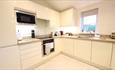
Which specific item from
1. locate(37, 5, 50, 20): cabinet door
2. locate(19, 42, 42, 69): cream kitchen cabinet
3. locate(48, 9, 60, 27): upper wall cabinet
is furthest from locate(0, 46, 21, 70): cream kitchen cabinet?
locate(48, 9, 60, 27): upper wall cabinet

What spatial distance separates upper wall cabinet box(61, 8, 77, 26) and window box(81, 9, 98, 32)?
36 centimetres

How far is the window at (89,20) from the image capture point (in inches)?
94.3

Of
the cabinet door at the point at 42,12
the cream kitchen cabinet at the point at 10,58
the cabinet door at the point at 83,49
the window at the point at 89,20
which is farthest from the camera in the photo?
the window at the point at 89,20

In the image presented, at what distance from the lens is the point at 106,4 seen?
2053mm

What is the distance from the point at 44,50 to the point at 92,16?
219cm

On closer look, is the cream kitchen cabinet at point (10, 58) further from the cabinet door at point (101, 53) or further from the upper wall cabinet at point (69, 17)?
the upper wall cabinet at point (69, 17)

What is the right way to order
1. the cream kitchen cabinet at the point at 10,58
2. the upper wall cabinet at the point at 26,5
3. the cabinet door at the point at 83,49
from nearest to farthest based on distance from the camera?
the cream kitchen cabinet at the point at 10,58, the upper wall cabinet at the point at 26,5, the cabinet door at the point at 83,49

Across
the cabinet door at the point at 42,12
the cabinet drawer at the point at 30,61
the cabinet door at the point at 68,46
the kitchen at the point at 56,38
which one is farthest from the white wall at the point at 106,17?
the cabinet drawer at the point at 30,61

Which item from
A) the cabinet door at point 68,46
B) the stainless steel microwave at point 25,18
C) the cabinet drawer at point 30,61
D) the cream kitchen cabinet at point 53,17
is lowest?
the cabinet drawer at point 30,61

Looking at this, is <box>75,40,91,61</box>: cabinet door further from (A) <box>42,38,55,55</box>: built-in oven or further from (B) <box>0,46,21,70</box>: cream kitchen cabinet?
(B) <box>0,46,21,70</box>: cream kitchen cabinet

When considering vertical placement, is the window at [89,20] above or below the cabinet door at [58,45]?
above

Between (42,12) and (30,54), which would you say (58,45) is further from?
(42,12)

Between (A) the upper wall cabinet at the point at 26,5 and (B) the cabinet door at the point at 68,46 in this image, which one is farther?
(B) the cabinet door at the point at 68,46

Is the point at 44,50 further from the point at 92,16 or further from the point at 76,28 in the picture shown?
the point at 92,16
